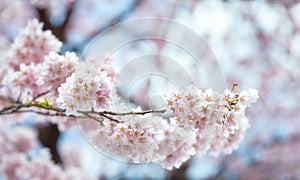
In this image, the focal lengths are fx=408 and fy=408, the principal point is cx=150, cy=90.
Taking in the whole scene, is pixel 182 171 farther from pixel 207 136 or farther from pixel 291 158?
pixel 207 136

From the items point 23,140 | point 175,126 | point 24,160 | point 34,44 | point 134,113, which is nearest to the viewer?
point 134,113

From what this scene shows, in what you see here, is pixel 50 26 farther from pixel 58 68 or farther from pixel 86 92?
pixel 86 92

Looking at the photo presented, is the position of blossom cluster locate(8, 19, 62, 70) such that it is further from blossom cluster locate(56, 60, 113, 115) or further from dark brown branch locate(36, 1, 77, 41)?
dark brown branch locate(36, 1, 77, 41)

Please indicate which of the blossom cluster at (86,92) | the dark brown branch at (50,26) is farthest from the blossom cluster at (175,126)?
the dark brown branch at (50,26)

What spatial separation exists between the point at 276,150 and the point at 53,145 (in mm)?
3379

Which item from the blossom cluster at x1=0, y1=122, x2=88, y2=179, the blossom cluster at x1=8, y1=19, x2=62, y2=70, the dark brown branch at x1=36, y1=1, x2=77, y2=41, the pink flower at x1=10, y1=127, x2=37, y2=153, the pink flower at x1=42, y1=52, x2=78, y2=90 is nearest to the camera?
the pink flower at x1=42, y1=52, x2=78, y2=90

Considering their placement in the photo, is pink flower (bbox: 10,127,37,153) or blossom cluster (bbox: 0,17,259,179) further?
pink flower (bbox: 10,127,37,153)

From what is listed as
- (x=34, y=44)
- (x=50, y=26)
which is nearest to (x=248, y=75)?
(x=50, y=26)

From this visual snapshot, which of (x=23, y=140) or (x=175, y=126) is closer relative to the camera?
(x=175, y=126)

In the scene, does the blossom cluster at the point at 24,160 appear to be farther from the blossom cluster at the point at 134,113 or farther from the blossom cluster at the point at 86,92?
the blossom cluster at the point at 86,92

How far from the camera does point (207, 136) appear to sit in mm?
1714

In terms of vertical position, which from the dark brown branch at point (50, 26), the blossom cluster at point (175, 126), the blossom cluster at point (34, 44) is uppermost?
the dark brown branch at point (50, 26)

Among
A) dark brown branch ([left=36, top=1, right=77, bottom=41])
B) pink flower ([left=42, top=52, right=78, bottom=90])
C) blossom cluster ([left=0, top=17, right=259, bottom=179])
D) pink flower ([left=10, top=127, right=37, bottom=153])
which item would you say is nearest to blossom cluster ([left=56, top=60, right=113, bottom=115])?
blossom cluster ([left=0, top=17, right=259, bottom=179])

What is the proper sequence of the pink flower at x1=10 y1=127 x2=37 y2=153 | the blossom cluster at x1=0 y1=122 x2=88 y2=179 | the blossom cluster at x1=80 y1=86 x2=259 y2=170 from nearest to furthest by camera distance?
the blossom cluster at x1=80 y1=86 x2=259 y2=170 < the blossom cluster at x1=0 y1=122 x2=88 y2=179 < the pink flower at x1=10 y1=127 x2=37 y2=153
